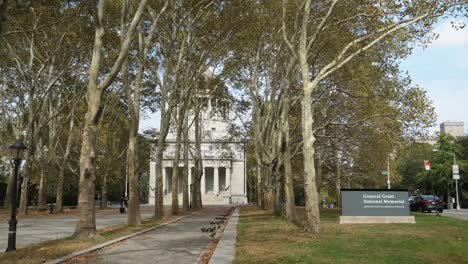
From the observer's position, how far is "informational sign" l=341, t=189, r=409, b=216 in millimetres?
22188

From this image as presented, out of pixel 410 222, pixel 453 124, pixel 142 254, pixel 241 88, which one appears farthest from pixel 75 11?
pixel 453 124

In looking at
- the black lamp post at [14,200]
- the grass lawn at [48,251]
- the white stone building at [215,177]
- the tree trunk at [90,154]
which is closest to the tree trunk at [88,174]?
the tree trunk at [90,154]

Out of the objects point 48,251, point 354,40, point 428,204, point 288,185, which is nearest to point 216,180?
point 428,204

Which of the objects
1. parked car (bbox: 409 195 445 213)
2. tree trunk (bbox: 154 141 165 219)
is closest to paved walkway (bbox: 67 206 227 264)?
tree trunk (bbox: 154 141 165 219)

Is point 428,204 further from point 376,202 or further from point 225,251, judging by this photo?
point 225,251

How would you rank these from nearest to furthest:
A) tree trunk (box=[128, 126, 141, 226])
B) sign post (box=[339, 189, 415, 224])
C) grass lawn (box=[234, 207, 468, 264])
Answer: grass lawn (box=[234, 207, 468, 264])
tree trunk (box=[128, 126, 141, 226])
sign post (box=[339, 189, 415, 224])

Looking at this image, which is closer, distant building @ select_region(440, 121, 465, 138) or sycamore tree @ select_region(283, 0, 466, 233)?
sycamore tree @ select_region(283, 0, 466, 233)

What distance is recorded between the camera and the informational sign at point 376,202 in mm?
22188

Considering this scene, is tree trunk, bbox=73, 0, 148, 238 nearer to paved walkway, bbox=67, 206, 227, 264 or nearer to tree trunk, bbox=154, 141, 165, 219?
paved walkway, bbox=67, 206, 227, 264

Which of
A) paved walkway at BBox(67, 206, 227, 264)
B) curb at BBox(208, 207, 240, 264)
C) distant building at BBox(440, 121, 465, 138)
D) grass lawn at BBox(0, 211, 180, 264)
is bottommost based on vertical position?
paved walkway at BBox(67, 206, 227, 264)

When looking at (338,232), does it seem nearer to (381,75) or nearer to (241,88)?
(381,75)

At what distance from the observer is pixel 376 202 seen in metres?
22.4

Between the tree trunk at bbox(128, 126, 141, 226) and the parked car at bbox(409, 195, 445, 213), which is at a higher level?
the tree trunk at bbox(128, 126, 141, 226)

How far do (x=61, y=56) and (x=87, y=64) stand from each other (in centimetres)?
241
